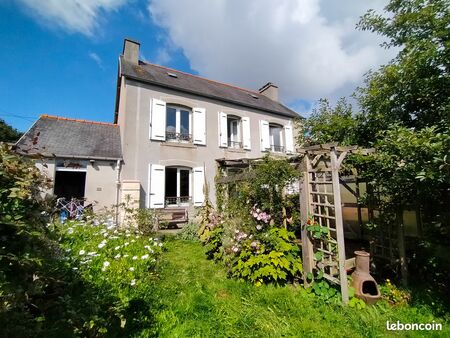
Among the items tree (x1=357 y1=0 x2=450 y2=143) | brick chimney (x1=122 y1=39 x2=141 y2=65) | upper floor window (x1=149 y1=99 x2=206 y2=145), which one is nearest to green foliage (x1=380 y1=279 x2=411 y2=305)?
tree (x1=357 y1=0 x2=450 y2=143)

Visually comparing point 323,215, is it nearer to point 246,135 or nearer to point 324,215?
point 324,215

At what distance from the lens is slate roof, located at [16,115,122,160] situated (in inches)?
321

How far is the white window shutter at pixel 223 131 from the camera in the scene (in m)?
10.6

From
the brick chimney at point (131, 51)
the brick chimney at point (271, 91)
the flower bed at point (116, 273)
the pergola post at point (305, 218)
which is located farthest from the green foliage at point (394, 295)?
the brick chimney at point (271, 91)

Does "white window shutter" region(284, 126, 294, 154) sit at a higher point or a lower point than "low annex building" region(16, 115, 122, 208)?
higher

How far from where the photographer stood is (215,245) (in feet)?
17.0

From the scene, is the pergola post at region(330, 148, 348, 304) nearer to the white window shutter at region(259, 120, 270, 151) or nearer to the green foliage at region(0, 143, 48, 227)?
the green foliage at region(0, 143, 48, 227)

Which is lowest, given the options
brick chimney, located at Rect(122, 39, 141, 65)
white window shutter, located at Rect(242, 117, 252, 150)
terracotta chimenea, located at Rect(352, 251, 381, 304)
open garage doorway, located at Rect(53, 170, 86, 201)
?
terracotta chimenea, located at Rect(352, 251, 381, 304)

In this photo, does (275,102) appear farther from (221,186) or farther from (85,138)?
(85,138)

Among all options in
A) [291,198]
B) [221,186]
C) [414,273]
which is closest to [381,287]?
[414,273]

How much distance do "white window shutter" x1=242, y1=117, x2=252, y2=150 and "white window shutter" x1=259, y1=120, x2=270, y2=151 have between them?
79 centimetres

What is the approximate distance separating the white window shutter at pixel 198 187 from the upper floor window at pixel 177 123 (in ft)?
4.08

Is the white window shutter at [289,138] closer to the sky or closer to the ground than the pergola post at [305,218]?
closer to the sky

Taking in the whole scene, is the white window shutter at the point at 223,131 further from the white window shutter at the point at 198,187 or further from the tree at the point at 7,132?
the tree at the point at 7,132
